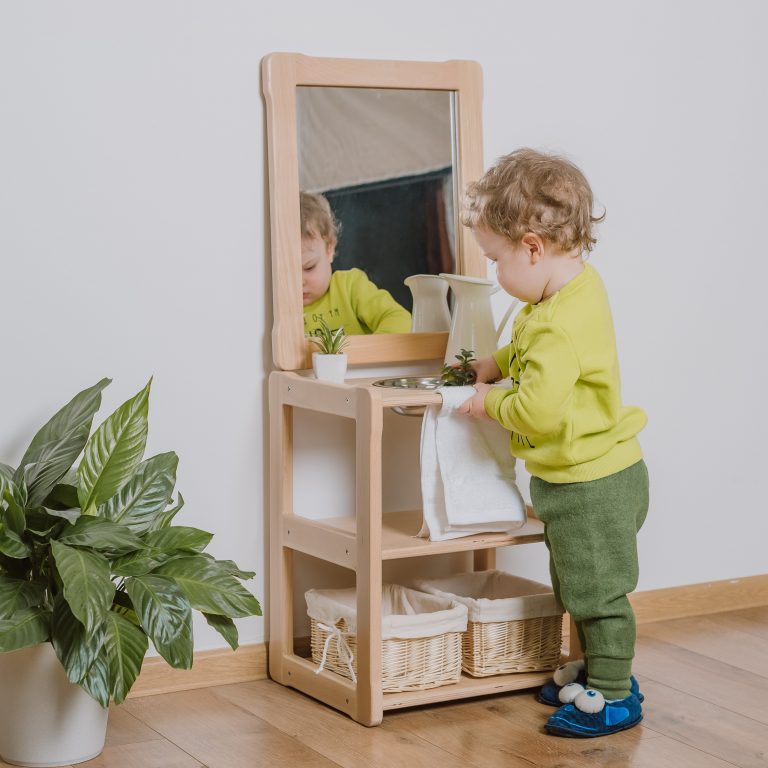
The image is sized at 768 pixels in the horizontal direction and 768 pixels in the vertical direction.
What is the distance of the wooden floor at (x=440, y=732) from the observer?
1939 millimetres

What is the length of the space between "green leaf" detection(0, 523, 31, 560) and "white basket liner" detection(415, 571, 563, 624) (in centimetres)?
79

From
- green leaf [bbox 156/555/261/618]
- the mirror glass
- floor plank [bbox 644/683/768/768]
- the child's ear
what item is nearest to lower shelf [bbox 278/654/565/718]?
floor plank [bbox 644/683/768/768]

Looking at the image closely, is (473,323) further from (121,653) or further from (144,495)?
(121,653)

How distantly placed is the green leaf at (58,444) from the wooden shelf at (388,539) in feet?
1.58

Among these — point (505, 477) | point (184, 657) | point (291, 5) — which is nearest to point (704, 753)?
point (505, 477)

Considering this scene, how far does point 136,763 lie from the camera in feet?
6.30

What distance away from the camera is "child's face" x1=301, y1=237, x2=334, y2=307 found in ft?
7.52

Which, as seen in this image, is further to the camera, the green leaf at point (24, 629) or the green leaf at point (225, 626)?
the green leaf at point (225, 626)

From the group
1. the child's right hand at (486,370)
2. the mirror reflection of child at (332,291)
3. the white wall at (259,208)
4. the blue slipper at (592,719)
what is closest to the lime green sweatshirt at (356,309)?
the mirror reflection of child at (332,291)

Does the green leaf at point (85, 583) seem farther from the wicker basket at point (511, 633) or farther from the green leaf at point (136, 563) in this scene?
the wicker basket at point (511, 633)

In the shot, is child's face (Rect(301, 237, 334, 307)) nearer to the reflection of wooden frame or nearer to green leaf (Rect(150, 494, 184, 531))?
the reflection of wooden frame

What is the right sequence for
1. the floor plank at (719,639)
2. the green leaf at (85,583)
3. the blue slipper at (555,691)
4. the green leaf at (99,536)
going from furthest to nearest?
the floor plank at (719,639)
the blue slipper at (555,691)
the green leaf at (99,536)
the green leaf at (85,583)

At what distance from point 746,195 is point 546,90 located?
0.59 metres

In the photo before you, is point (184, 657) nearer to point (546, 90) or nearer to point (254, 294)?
point (254, 294)
